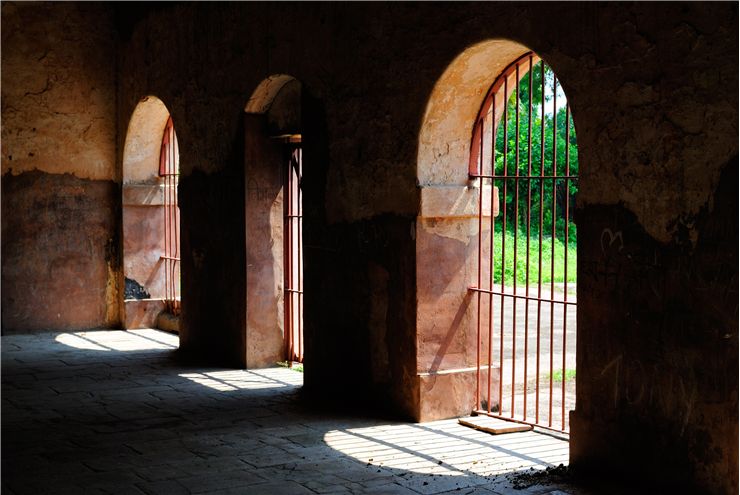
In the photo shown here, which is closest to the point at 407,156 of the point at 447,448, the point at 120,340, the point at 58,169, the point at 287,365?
the point at 447,448

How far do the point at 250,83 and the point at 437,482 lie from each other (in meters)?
4.82

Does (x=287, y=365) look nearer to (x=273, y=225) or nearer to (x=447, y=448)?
(x=273, y=225)

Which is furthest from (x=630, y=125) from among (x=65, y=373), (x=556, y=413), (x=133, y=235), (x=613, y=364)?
(x=133, y=235)

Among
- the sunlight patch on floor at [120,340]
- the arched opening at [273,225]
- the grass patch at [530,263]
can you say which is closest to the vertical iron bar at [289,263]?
the arched opening at [273,225]

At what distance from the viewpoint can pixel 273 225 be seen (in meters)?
9.95

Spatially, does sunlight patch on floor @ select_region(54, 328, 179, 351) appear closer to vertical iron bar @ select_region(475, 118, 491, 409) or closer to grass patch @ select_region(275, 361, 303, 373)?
grass patch @ select_region(275, 361, 303, 373)

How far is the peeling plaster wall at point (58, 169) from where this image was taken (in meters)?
12.4

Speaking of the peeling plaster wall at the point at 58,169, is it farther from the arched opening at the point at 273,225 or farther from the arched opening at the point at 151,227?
the arched opening at the point at 273,225

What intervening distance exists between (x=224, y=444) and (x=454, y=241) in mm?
2275

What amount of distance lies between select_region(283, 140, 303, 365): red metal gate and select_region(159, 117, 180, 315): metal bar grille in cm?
284

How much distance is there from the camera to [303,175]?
8742mm

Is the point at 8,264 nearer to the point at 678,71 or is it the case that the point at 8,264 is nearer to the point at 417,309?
the point at 417,309

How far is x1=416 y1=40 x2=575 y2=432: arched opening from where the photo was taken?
738 cm

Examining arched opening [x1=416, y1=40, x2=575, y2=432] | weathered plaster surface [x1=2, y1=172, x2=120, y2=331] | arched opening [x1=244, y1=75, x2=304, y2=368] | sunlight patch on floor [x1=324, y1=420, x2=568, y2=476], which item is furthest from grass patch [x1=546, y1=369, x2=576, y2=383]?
weathered plaster surface [x1=2, y1=172, x2=120, y2=331]
